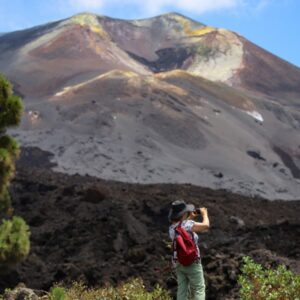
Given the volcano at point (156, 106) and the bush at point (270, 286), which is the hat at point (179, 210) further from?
the volcano at point (156, 106)

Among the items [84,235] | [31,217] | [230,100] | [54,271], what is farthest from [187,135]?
[54,271]

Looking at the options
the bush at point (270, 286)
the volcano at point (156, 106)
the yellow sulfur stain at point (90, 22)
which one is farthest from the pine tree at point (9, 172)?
the yellow sulfur stain at point (90, 22)

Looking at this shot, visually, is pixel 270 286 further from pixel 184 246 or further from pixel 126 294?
pixel 126 294

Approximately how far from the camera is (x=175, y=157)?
139 ft

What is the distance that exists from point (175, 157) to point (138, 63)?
39.6 metres

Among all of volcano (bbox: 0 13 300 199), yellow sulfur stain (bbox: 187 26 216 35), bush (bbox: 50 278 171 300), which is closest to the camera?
bush (bbox: 50 278 171 300)

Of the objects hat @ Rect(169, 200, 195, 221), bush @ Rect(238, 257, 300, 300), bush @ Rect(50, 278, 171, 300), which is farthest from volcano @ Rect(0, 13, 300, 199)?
hat @ Rect(169, 200, 195, 221)

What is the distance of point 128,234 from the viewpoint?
17359 mm

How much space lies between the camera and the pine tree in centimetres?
1070

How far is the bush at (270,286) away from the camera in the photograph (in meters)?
6.75

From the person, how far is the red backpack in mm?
44

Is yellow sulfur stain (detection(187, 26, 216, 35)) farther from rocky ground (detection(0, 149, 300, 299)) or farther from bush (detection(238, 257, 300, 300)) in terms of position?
bush (detection(238, 257, 300, 300))

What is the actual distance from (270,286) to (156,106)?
4455cm

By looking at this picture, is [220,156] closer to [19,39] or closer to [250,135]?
[250,135]
